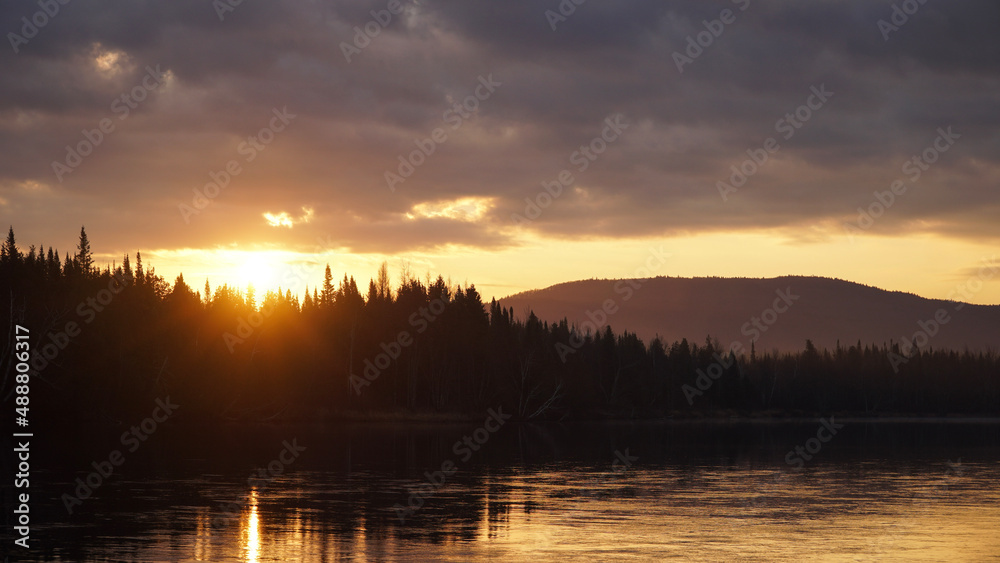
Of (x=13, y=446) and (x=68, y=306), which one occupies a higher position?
(x=68, y=306)

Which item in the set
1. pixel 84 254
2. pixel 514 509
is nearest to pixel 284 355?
pixel 84 254

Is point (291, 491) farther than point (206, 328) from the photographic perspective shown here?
No

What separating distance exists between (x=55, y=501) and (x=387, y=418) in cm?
8981

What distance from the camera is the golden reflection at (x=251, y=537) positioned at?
74.4ft

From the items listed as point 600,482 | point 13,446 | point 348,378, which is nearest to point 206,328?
point 348,378

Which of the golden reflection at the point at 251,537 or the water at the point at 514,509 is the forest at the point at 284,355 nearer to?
the water at the point at 514,509

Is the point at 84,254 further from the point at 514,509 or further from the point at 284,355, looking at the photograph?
the point at 514,509

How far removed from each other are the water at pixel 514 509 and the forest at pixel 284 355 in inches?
1520

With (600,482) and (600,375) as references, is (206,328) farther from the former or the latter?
(600,482)

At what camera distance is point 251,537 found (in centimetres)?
2541

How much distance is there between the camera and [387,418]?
120 metres

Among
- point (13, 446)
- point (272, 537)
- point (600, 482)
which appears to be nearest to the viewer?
point (272, 537)

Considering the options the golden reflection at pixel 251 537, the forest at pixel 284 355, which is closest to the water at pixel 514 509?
the golden reflection at pixel 251 537

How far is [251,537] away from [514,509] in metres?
10.1
